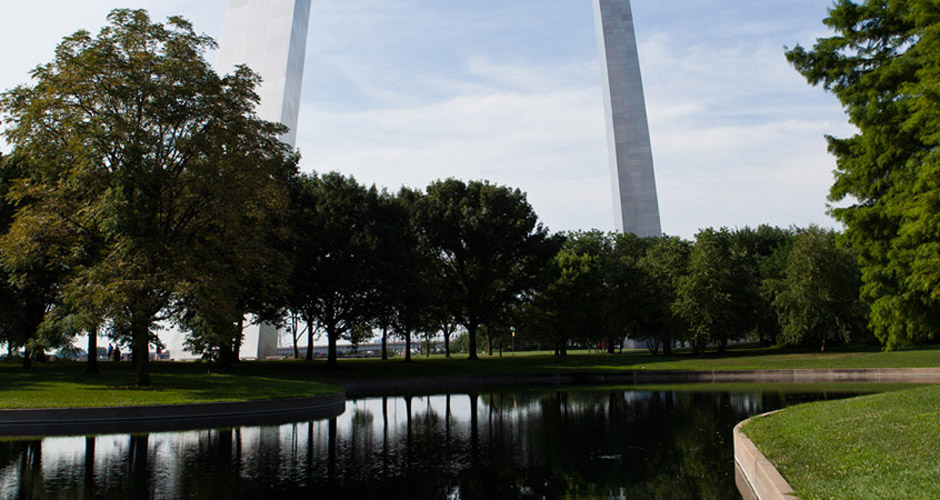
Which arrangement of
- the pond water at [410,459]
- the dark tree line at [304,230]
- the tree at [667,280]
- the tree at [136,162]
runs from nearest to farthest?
the pond water at [410,459] → the dark tree line at [304,230] → the tree at [136,162] → the tree at [667,280]

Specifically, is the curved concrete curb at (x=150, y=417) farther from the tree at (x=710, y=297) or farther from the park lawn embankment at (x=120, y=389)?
the tree at (x=710, y=297)

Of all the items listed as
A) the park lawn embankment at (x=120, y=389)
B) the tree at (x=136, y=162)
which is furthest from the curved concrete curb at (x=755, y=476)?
the tree at (x=136, y=162)

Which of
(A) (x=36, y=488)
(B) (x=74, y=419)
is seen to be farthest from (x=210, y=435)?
(A) (x=36, y=488)

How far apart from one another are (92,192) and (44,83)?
5055mm

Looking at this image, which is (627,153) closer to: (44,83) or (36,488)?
(44,83)

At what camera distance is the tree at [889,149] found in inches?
669

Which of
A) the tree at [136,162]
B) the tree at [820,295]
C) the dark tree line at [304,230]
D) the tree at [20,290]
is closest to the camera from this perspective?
the dark tree line at [304,230]

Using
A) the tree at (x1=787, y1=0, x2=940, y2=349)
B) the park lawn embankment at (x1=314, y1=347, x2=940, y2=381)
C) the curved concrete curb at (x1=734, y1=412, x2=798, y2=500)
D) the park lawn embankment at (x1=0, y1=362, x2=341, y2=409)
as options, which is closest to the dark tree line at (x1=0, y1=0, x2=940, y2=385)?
the tree at (x1=787, y1=0, x2=940, y2=349)

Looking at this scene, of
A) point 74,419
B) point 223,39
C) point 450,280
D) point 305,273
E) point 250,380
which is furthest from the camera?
point 223,39

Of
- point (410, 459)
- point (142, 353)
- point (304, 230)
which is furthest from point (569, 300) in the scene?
point (410, 459)

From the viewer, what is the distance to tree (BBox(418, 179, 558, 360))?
202 feet

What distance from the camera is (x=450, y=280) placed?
65.5 meters

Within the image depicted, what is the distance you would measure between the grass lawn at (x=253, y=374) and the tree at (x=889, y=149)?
74.6 ft

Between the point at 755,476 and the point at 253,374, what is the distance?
3773cm
